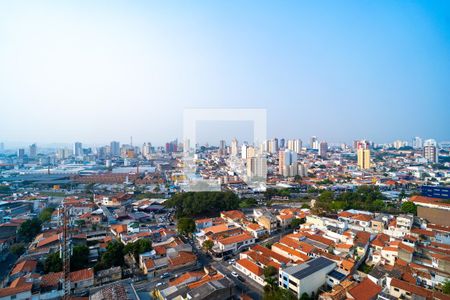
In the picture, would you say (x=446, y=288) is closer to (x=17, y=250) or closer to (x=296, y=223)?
(x=296, y=223)

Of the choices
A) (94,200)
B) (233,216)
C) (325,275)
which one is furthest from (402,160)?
(94,200)

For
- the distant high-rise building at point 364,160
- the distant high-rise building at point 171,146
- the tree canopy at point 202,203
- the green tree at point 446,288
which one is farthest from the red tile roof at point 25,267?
the distant high-rise building at point 171,146

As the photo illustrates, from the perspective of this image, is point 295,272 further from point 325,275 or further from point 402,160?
point 402,160

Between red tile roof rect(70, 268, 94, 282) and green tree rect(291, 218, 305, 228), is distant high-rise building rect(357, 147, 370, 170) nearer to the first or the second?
green tree rect(291, 218, 305, 228)

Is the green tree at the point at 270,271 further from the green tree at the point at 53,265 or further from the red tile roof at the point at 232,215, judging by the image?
the green tree at the point at 53,265

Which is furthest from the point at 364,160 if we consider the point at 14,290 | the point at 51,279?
the point at 14,290

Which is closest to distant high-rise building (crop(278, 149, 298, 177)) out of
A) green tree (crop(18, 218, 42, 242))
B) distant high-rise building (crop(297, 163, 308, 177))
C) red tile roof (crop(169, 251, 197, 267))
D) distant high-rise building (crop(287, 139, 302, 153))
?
distant high-rise building (crop(297, 163, 308, 177))
